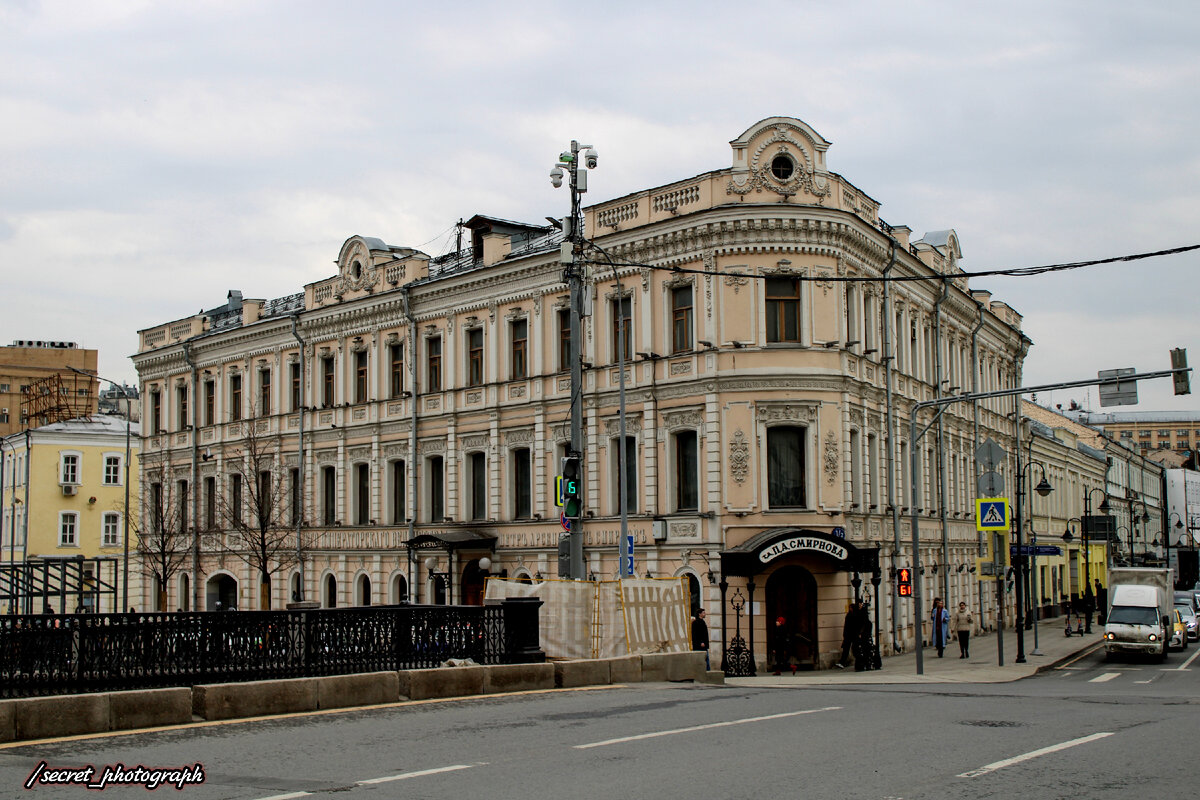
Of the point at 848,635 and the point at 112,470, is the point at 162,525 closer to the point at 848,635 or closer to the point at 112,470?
the point at 112,470

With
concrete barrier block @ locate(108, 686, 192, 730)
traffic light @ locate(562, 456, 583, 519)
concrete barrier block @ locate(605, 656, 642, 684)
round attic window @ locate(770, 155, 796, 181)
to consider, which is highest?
round attic window @ locate(770, 155, 796, 181)

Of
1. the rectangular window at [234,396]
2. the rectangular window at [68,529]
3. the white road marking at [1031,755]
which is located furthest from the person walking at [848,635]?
the rectangular window at [68,529]

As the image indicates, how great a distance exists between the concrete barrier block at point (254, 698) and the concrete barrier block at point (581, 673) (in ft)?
15.6

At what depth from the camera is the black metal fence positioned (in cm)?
1455

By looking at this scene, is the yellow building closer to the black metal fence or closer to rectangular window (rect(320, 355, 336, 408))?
rectangular window (rect(320, 355, 336, 408))

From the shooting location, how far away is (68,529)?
69.9 meters

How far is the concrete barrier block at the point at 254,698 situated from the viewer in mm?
14312

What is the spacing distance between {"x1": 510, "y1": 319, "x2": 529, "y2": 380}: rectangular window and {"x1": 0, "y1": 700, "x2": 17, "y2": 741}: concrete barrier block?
27467mm

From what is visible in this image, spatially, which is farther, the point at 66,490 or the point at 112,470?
the point at 112,470

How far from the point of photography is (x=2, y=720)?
1249 centimetres

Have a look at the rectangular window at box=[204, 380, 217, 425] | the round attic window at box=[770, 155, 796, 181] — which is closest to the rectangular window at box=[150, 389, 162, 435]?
the rectangular window at box=[204, 380, 217, 425]

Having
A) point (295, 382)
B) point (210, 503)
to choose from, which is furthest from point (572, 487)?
point (210, 503)

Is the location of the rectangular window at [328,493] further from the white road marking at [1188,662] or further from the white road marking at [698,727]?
the white road marking at [698,727]

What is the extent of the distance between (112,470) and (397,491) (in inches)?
1364
